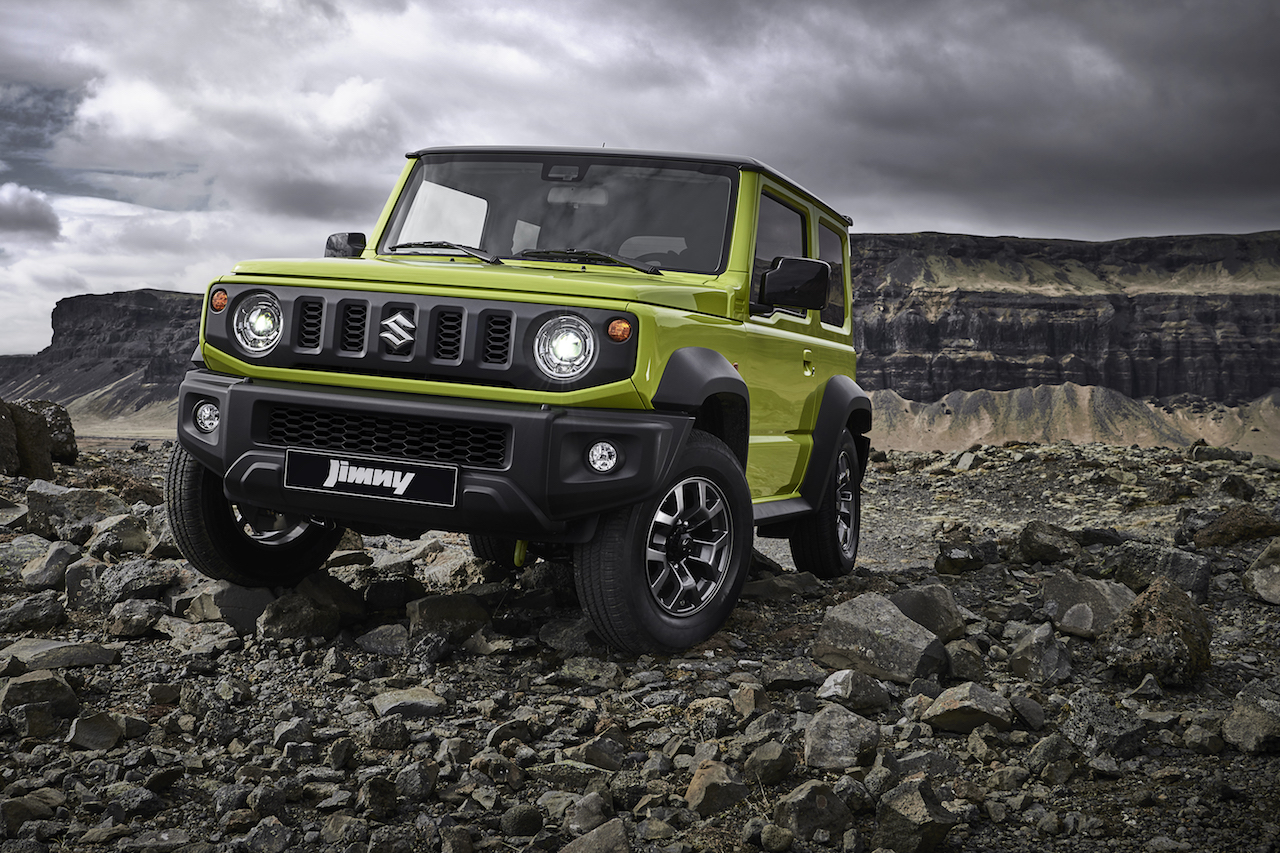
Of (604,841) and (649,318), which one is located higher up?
(649,318)

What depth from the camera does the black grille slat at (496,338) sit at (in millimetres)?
3670

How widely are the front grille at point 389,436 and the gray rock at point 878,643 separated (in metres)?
1.64

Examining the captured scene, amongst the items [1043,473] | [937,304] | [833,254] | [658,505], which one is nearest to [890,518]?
[1043,473]

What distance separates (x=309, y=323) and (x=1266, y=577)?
211 inches

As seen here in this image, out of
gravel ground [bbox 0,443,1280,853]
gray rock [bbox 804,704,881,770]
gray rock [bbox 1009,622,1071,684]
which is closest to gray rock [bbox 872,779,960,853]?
gravel ground [bbox 0,443,1280,853]

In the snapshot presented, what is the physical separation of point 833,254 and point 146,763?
15.9ft

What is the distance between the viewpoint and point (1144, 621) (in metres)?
4.32

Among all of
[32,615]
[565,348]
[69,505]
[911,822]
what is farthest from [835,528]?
[69,505]

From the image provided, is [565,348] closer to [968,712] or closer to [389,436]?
[389,436]

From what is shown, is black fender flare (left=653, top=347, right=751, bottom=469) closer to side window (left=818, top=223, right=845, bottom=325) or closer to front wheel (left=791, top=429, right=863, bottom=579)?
front wheel (left=791, top=429, right=863, bottom=579)

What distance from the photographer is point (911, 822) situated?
106 inches

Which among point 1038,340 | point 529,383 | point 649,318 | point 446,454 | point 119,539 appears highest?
point 1038,340

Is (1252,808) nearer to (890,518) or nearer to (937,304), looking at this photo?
(890,518)

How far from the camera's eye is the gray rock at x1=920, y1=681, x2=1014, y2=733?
3.50 m
